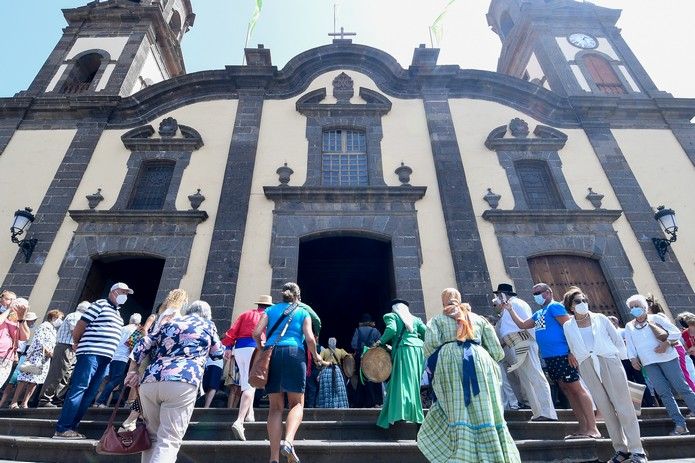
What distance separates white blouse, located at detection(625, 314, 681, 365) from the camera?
506cm

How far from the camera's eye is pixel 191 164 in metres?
10.4

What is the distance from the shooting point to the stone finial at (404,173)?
9969 millimetres

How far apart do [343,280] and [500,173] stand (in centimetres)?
552

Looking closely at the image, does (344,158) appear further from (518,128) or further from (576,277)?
(576,277)

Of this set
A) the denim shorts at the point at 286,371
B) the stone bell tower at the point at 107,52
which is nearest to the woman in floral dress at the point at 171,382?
the denim shorts at the point at 286,371

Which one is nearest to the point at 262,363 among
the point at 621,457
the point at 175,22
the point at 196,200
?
the point at 621,457

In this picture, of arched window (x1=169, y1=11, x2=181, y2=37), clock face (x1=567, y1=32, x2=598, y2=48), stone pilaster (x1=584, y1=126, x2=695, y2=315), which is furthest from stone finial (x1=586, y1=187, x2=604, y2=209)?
arched window (x1=169, y1=11, x2=181, y2=37)

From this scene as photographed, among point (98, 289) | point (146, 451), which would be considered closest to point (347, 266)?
point (98, 289)

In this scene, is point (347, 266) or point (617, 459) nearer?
point (617, 459)

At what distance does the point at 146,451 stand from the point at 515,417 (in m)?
4.46

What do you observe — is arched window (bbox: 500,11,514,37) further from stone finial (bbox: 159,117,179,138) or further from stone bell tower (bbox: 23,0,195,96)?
stone finial (bbox: 159,117,179,138)

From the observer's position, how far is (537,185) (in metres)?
10.7

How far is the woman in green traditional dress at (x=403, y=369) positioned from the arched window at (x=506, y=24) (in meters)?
18.2

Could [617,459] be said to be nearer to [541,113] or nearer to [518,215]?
[518,215]
